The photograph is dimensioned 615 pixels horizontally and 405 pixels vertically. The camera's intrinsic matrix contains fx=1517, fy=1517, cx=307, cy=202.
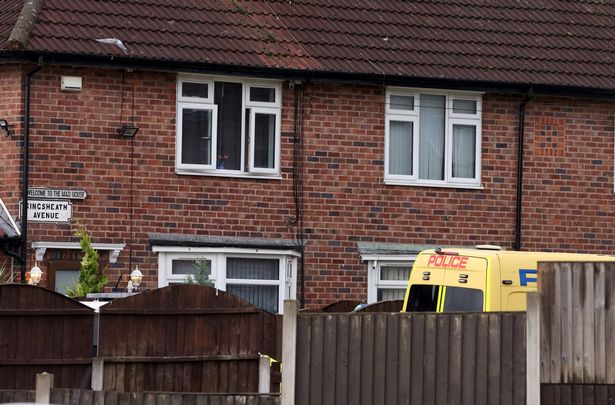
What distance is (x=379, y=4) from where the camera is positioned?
A: 24.8 metres

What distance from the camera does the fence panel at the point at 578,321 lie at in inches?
577

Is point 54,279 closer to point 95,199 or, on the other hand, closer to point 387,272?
point 95,199

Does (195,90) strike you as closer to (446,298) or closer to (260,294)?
(260,294)

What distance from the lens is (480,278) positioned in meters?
17.0

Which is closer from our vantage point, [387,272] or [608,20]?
[387,272]

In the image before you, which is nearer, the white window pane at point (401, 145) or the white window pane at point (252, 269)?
the white window pane at point (252, 269)

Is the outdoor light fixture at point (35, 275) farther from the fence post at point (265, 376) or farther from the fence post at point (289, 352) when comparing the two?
the fence post at point (289, 352)

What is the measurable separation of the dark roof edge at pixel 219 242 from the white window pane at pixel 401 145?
209 centimetres

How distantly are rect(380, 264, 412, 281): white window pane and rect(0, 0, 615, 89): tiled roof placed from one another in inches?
117

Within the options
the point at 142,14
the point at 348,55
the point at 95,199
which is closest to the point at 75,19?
the point at 142,14

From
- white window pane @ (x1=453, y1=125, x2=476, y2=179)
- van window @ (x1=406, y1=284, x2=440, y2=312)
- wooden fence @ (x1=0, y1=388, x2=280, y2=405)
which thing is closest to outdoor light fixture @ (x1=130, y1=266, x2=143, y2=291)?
van window @ (x1=406, y1=284, x2=440, y2=312)

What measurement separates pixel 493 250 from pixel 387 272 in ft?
19.2

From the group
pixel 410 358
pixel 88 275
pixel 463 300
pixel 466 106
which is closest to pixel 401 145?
pixel 466 106

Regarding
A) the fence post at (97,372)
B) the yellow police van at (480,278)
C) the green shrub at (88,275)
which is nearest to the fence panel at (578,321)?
the yellow police van at (480,278)
